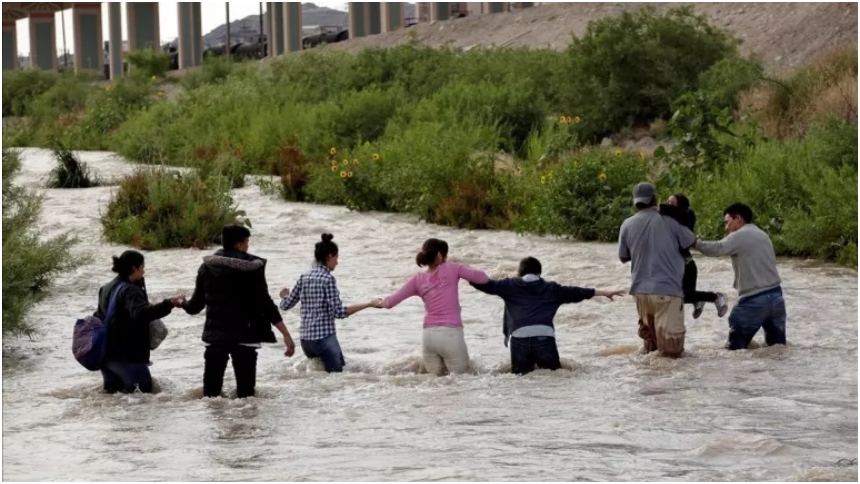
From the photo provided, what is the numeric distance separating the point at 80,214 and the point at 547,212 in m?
8.35

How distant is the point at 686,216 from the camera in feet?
40.5

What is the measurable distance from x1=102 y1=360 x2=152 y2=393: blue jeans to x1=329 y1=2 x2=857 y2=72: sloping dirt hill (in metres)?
25.8

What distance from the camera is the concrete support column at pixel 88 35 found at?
238 feet

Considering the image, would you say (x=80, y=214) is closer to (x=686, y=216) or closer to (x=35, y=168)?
(x=35, y=168)

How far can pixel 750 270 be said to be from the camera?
1241cm

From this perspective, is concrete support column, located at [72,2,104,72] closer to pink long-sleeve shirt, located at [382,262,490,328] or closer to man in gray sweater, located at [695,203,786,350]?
man in gray sweater, located at [695,203,786,350]

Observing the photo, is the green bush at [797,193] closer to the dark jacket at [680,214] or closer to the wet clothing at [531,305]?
the dark jacket at [680,214]

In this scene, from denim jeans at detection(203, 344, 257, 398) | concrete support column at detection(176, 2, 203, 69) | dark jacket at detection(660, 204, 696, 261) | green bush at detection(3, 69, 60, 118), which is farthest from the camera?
concrete support column at detection(176, 2, 203, 69)

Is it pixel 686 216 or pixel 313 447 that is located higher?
pixel 686 216

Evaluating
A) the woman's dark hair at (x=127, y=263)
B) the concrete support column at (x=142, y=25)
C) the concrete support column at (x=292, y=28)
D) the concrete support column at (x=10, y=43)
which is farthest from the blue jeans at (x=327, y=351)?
the concrete support column at (x=10, y=43)

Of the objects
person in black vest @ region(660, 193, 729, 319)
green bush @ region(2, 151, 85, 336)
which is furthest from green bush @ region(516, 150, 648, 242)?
person in black vest @ region(660, 193, 729, 319)

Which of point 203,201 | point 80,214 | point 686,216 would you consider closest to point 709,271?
point 686,216

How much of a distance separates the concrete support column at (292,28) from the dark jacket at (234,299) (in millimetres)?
58517

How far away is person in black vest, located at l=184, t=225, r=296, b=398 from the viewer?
10531mm
